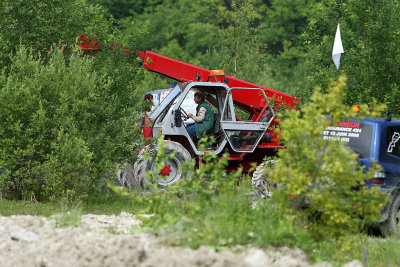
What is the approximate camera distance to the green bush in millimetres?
12062

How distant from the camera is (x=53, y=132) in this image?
485 inches

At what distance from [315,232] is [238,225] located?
98 cm

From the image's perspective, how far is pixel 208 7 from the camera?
64938mm

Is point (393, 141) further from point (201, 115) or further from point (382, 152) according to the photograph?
point (201, 115)

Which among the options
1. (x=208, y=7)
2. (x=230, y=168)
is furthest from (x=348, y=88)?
(x=208, y=7)

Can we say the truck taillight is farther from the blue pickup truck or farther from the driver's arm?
the driver's arm

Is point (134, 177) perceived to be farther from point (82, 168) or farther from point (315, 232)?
point (315, 232)

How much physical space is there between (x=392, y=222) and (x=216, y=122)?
5851 mm

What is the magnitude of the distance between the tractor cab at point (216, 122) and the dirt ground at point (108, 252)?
273 inches

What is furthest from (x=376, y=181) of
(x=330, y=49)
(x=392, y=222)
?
(x=330, y=49)

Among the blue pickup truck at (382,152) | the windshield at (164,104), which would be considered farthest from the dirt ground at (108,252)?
the windshield at (164,104)

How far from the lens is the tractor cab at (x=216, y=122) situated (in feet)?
48.0

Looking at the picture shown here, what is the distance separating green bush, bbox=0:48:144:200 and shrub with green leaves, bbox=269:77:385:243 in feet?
16.7

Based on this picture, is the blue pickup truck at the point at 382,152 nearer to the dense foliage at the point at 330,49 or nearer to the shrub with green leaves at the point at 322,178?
the dense foliage at the point at 330,49
